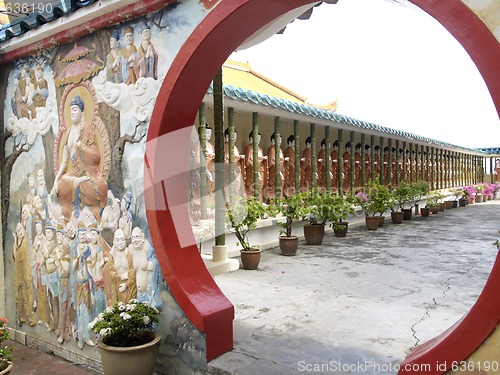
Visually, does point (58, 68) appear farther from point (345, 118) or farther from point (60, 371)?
point (345, 118)

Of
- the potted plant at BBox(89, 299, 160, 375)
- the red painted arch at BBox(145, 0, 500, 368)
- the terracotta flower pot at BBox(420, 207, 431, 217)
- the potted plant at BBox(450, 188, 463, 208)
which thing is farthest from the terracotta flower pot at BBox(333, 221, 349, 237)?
the potted plant at BBox(450, 188, 463, 208)

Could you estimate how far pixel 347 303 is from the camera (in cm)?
449

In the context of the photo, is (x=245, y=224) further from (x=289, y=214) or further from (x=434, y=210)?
(x=434, y=210)

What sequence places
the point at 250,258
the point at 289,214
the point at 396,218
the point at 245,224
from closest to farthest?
the point at 250,258
the point at 245,224
the point at 289,214
the point at 396,218

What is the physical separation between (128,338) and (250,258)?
9.95ft

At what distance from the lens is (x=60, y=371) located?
3.94 m

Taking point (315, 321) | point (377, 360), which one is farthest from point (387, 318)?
point (377, 360)

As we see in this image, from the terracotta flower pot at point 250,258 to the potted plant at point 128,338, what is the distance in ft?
9.47

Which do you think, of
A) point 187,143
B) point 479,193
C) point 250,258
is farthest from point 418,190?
point 187,143

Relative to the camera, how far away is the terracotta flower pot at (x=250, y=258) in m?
6.17

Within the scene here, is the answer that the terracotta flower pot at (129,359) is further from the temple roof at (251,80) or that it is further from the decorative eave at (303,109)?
the temple roof at (251,80)

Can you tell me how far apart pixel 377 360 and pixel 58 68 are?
377 cm

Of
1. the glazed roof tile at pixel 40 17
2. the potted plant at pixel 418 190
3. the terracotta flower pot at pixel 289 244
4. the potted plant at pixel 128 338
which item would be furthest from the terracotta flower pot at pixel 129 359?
the potted plant at pixel 418 190

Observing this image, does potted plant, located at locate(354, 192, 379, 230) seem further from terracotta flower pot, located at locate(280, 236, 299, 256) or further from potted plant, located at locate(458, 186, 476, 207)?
potted plant, located at locate(458, 186, 476, 207)
